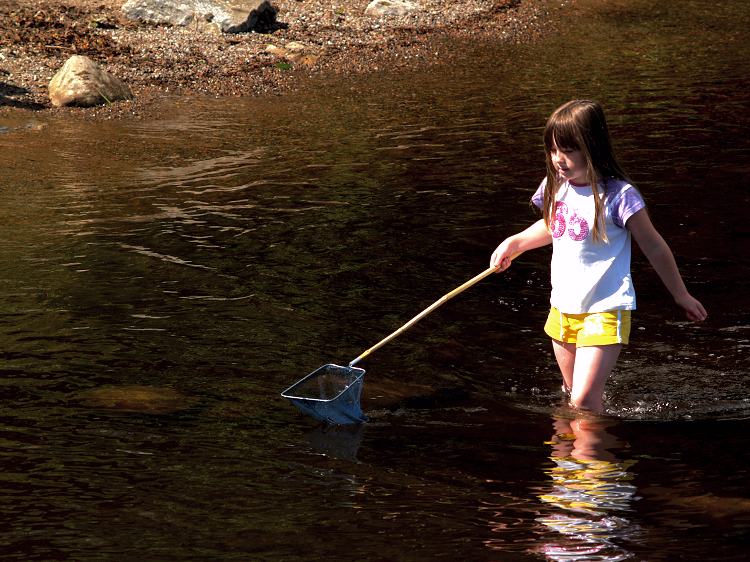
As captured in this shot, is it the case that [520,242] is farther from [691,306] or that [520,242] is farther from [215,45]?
[215,45]

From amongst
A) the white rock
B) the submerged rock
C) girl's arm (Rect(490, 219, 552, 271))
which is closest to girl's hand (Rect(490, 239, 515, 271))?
girl's arm (Rect(490, 219, 552, 271))

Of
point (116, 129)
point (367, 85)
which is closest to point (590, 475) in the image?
point (116, 129)

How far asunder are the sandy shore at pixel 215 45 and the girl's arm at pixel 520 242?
8.59 metres

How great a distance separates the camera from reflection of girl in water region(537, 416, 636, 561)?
3.73 m

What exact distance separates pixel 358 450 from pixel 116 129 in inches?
326

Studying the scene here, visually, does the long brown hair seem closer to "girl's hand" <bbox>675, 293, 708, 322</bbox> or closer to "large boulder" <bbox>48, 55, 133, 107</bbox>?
"girl's hand" <bbox>675, 293, 708, 322</bbox>

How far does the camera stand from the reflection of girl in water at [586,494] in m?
3.73

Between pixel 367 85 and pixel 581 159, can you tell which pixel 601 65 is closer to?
pixel 367 85

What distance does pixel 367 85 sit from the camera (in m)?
14.1

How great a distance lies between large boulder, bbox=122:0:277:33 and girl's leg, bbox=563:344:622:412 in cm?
1232

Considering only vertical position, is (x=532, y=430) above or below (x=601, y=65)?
below

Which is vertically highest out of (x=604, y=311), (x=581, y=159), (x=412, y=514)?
(x=581, y=159)

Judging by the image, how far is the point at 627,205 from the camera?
4.72m

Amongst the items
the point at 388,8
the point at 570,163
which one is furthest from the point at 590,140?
the point at 388,8
